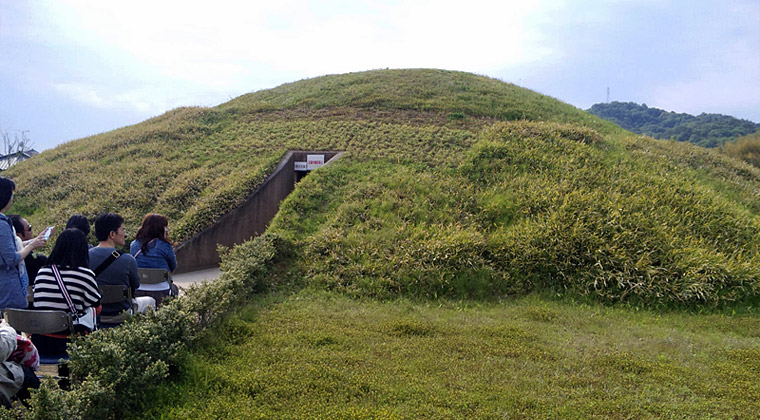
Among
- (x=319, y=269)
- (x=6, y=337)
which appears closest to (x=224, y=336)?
(x=6, y=337)

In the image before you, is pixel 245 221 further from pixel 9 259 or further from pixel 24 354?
pixel 24 354

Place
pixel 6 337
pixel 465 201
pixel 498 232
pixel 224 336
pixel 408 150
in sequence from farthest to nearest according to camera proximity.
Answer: pixel 408 150, pixel 465 201, pixel 498 232, pixel 224 336, pixel 6 337

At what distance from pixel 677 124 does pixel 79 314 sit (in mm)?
63365

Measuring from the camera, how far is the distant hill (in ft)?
142

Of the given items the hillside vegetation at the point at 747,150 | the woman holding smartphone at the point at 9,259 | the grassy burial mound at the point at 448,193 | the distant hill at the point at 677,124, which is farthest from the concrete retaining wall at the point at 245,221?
the distant hill at the point at 677,124

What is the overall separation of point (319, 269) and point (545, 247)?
12.5ft

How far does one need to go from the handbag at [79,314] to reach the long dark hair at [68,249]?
0.08m

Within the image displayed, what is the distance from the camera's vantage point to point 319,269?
806 cm

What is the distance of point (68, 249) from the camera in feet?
13.1

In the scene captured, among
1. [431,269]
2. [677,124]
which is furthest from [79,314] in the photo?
[677,124]

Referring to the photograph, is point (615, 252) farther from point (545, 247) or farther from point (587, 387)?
point (587, 387)

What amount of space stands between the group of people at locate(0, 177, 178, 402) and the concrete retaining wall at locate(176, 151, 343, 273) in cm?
462

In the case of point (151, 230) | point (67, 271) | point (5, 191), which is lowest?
point (67, 271)

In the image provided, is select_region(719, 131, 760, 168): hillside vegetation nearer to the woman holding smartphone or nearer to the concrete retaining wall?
the concrete retaining wall
